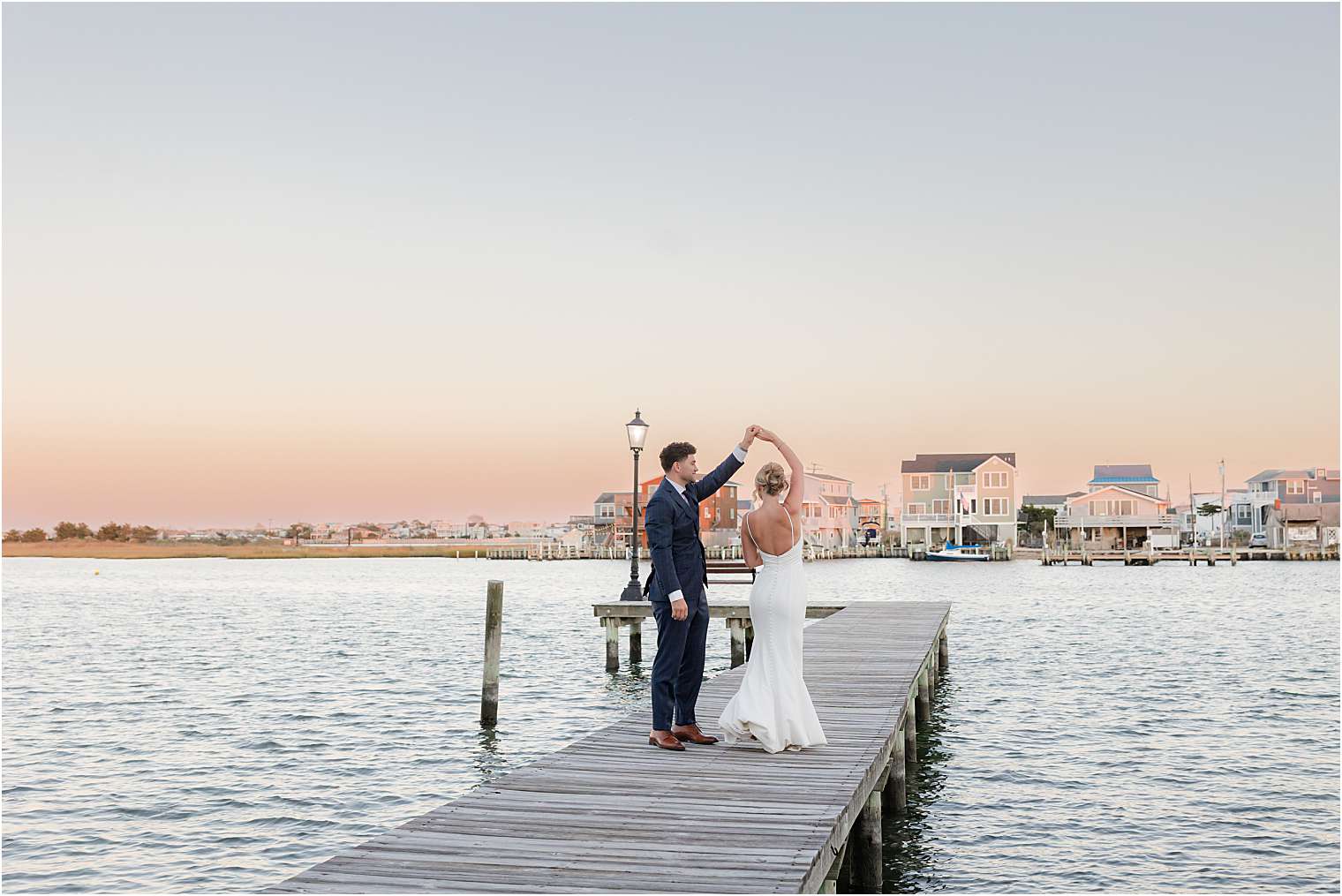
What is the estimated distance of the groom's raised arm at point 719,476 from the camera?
Result: 27.9 feet

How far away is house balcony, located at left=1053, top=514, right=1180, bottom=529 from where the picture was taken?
104750 millimetres

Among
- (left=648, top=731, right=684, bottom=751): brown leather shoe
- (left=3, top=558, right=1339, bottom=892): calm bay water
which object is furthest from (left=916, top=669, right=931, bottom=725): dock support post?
(left=648, top=731, right=684, bottom=751): brown leather shoe

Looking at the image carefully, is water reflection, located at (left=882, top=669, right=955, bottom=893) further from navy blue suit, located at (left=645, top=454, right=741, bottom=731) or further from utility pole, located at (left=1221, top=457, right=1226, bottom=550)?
utility pole, located at (left=1221, top=457, right=1226, bottom=550)

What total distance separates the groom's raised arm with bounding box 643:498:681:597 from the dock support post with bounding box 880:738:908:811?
4.62 meters

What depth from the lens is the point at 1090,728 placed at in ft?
59.1

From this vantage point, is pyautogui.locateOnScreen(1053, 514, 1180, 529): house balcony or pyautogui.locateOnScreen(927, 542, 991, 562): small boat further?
pyautogui.locateOnScreen(1053, 514, 1180, 529): house balcony

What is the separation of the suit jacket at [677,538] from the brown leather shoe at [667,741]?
3.65 feet

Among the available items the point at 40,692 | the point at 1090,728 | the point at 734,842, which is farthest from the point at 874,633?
the point at 40,692

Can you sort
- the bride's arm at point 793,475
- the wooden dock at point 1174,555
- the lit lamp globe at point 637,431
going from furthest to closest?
1. the wooden dock at point 1174,555
2. the lit lamp globe at point 637,431
3. the bride's arm at point 793,475

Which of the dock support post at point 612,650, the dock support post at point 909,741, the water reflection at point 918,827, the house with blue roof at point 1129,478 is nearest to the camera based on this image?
the water reflection at point 918,827

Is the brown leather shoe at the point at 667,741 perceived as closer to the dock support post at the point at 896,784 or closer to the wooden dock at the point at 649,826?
the wooden dock at the point at 649,826

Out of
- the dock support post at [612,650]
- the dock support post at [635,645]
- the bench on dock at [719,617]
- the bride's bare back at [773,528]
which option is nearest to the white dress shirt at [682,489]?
the bride's bare back at [773,528]

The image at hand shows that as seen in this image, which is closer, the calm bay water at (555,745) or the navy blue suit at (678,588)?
the navy blue suit at (678,588)

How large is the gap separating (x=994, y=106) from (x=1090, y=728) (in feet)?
63.8
